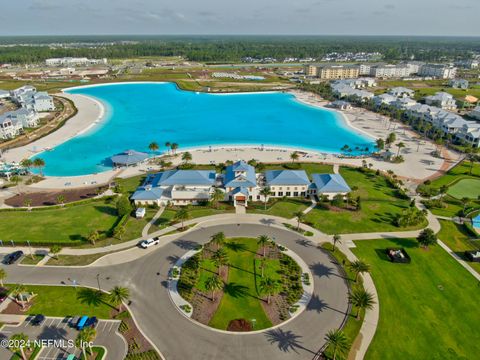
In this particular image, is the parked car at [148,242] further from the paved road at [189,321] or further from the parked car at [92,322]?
the parked car at [92,322]

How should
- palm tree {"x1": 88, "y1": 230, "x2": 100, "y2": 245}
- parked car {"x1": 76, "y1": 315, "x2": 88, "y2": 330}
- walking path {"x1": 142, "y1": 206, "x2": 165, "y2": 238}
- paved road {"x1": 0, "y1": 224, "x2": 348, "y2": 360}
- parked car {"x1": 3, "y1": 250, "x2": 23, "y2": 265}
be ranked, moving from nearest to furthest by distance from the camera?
paved road {"x1": 0, "y1": 224, "x2": 348, "y2": 360}
parked car {"x1": 76, "y1": 315, "x2": 88, "y2": 330}
parked car {"x1": 3, "y1": 250, "x2": 23, "y2": 265}
palm tree {"x1": 88, "y1": 230, "x2": 100, "y2": 245}
walking path {"x1": 142, "y1": 206, "x2": 165, "y2": 238}

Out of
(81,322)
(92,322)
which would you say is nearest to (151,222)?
(92,322)

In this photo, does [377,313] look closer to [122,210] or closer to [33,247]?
[122,210]

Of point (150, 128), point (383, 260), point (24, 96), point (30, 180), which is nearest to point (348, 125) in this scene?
point (150, 128)

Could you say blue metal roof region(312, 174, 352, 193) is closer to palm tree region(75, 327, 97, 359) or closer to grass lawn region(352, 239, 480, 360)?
grass lawn region(352, 239, 480, 360)

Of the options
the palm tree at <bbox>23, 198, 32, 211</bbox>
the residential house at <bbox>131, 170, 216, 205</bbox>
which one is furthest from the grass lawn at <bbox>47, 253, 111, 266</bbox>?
the palm tree at <bbox>23, 198, 32, 211</bbox>
